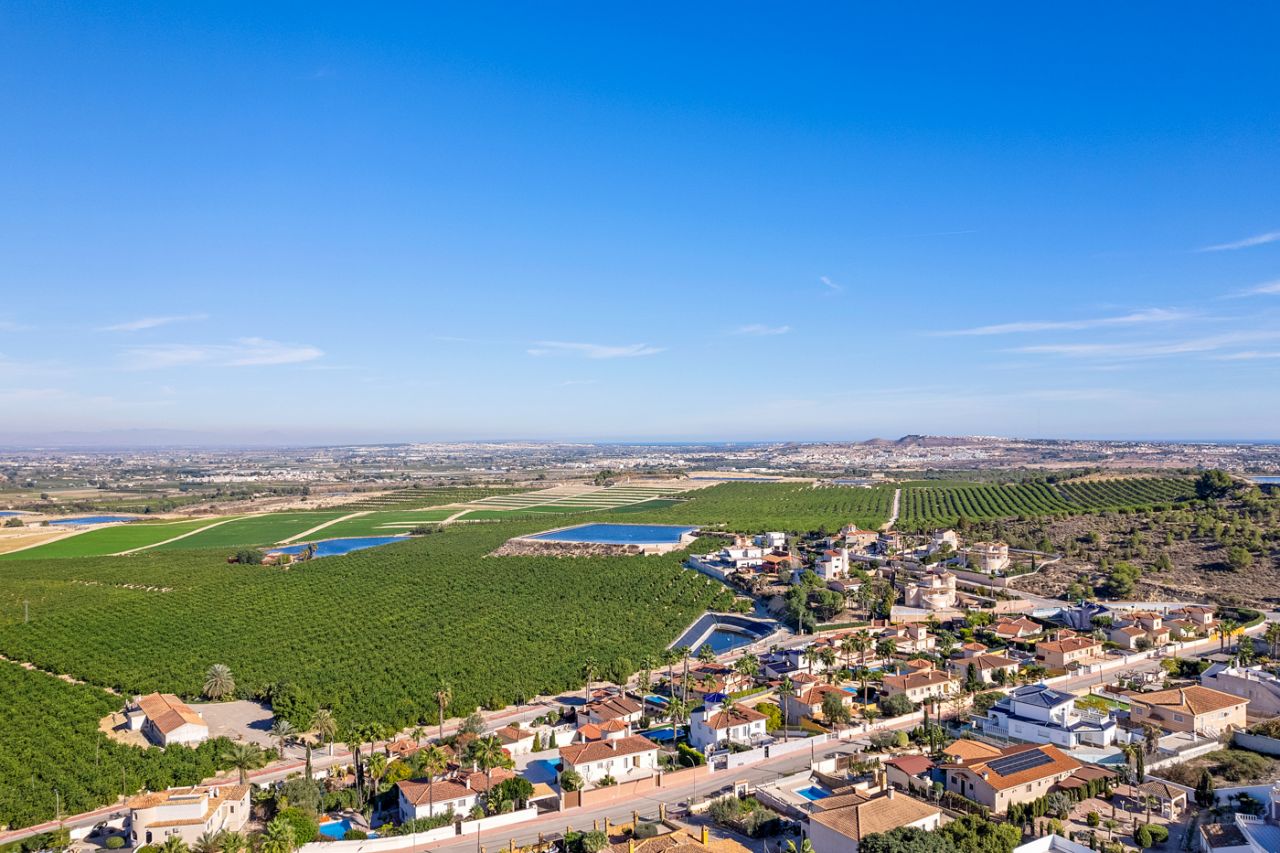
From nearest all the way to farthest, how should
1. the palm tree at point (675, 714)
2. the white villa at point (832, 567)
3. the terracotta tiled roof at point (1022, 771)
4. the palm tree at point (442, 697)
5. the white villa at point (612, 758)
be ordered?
1. the terracotta tiled roof at point (1022, 771)
2. the white villa at point (612, 758)
3. the palm tree at point (675, 714)
4. the palm tree at point (442, 697)
5. the white villa at point (832, 567)

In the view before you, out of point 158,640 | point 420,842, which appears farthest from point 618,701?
point 158,640

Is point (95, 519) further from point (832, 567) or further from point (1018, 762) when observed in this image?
point (1018, 762)

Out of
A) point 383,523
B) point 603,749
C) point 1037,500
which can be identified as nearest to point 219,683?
point 603,749

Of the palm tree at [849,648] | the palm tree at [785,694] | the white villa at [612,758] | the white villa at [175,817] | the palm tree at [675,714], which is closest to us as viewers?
the white villa at [175,817]

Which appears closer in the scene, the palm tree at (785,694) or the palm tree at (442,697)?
the palm tree at (442,697)

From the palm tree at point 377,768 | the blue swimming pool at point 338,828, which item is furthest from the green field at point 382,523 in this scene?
the blue swimming pool at point 338,828

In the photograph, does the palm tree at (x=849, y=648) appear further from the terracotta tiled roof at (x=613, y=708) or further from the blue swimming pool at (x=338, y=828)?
the blue swimming pool at (x=338, y=828)
